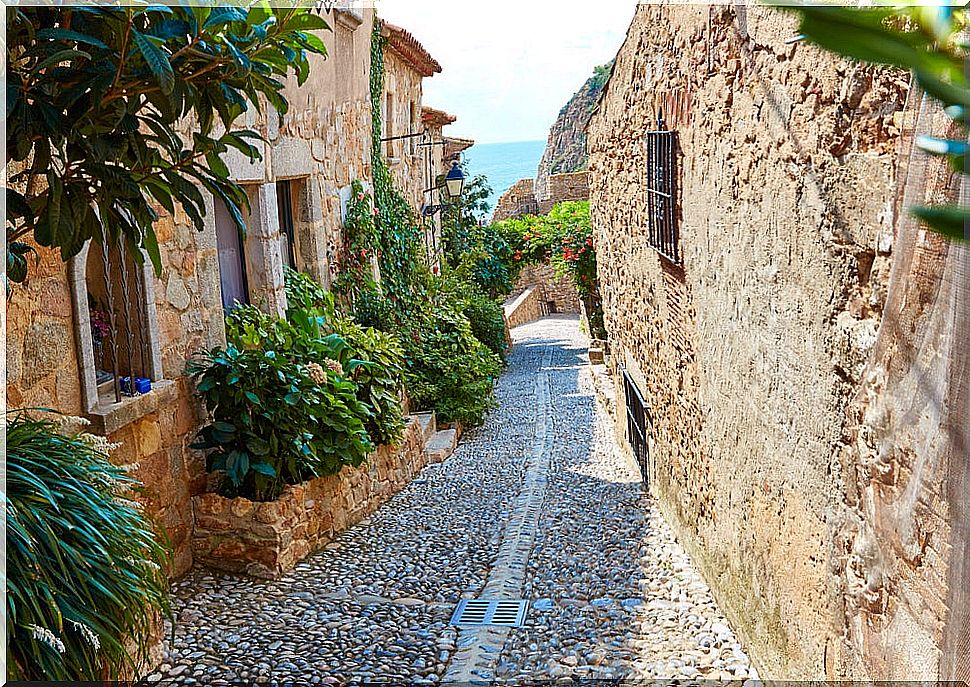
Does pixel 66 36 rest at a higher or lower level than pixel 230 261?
higher

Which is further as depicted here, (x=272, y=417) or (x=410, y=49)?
(x=410, y=49)

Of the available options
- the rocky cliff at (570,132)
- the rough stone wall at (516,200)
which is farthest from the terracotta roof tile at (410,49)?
the rocky cliff at (570,132)

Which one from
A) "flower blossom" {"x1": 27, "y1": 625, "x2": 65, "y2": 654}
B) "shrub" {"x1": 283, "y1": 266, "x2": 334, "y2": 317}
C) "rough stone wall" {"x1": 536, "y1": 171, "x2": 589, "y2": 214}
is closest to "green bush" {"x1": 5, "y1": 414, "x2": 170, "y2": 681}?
"flower blossom" {"x1": 27, "y1": 625, "x2": 65, "y2": 654}

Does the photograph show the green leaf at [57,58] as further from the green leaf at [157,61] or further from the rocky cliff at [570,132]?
the rocky cliff at [570,132]

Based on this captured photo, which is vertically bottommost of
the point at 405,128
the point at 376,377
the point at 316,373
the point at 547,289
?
the point at 547,289

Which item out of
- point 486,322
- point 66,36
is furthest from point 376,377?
point 486,322

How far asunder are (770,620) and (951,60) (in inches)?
126

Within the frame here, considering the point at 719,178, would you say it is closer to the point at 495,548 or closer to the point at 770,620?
the point at 770,620

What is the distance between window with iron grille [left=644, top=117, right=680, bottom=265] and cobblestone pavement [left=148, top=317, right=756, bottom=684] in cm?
192

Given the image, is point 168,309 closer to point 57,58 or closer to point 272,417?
point 272,417

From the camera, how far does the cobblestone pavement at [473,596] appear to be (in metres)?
3.75

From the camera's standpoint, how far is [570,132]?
37.7 meters

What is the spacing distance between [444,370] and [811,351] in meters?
7.99

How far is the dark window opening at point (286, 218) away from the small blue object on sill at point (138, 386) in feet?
11.4
